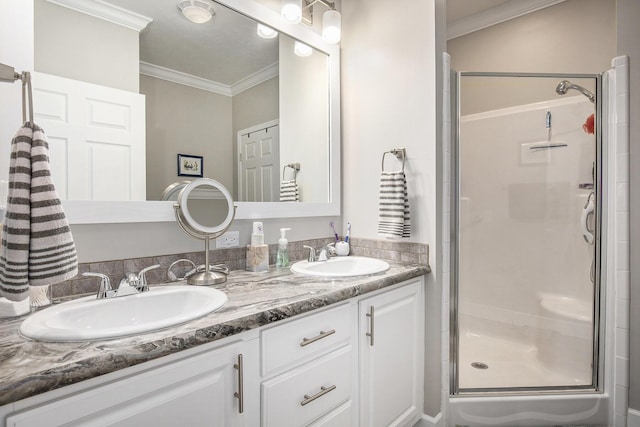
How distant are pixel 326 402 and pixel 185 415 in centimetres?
54

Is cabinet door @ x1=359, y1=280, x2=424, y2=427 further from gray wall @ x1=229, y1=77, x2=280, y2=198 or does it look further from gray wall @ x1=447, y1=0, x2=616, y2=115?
gray wall @ x1=447, y1=0, x2=616, y2=115

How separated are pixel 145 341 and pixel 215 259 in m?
0.75

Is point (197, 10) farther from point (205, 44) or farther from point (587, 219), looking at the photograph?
point (587, 219)

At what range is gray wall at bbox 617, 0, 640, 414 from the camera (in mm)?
1612

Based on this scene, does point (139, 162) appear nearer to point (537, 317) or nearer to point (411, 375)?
point (411, 375)

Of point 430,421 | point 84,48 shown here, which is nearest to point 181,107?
point 84,48

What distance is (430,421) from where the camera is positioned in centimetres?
166

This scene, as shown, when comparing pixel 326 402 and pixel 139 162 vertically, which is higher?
pixel 139 162

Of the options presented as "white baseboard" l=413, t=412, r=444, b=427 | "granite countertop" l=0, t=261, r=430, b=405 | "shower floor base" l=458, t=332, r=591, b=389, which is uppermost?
"granite countertop" l=0, t=261, r=430, b=405

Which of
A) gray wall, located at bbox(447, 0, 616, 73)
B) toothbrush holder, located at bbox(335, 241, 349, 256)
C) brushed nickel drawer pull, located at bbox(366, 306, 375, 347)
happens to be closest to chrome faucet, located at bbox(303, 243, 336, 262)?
toothbrush holder, located at bbox(335, 241, 349, 256)

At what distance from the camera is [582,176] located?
74.5 inches

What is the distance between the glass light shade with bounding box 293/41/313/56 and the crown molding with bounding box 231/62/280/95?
183 millimetres

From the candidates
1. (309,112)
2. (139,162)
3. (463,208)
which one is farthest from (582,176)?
(139,162)

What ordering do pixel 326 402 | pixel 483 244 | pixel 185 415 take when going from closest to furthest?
pixel 185 415, pixel 326 402, pixel 483 244
